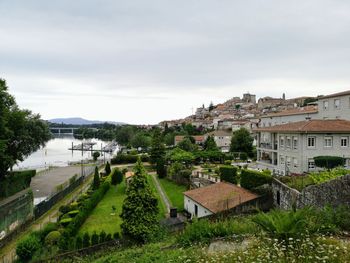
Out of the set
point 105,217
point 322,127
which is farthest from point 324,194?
point 105,217

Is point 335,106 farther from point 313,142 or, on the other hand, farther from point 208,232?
point 208,232

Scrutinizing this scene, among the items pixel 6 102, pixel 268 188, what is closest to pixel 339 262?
pixel 268 188

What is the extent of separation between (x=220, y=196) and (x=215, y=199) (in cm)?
43

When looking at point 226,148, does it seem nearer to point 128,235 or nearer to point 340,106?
point 340,106

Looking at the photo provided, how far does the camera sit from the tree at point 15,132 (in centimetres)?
2855

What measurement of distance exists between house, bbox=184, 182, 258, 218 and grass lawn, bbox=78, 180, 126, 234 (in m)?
5.32

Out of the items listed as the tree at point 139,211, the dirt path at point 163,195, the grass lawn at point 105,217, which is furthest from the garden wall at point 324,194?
the dirt path at point 163,195

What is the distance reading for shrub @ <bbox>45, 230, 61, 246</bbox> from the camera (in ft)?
55.0

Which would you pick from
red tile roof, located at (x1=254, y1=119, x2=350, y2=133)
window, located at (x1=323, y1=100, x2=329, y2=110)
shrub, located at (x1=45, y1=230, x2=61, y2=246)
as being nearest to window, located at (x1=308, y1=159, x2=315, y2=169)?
red tile roof, located at (x1=254, y1=119, x2=350, y2=133)

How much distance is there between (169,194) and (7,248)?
16.2 m

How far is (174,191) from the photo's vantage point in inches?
1272

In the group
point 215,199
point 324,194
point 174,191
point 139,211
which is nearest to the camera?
point 324,194

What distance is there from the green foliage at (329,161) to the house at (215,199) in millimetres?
8872

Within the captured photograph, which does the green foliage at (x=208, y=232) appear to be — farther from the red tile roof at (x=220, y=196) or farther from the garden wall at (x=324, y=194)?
the red tile roof at (x=220, y=196)
